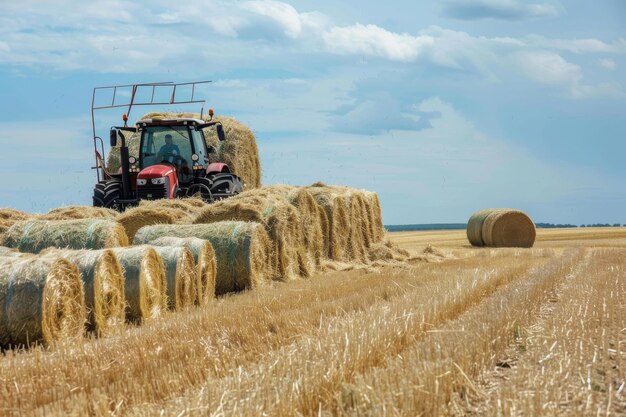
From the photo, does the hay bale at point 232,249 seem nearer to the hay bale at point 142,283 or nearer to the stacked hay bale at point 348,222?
the hay bale at point 142,283

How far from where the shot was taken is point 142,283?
304 inches

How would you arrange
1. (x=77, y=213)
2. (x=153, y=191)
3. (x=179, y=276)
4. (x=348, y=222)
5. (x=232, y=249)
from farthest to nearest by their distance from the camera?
(x=348, y=222) < (x=153, y=191) < (x=77, y=213) < (x=232, y=249) < (x=179, y=276)

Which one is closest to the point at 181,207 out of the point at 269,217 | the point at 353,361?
the point at 269,217

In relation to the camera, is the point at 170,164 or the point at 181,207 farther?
the point at 170,164

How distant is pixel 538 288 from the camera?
27.2ft

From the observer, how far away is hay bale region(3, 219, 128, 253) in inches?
389

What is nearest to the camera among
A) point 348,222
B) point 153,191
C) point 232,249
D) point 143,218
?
point 232,249

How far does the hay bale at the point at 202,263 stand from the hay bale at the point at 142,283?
94cm

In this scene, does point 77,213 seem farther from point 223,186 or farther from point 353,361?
point 353,361

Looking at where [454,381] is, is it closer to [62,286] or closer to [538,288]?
[62,286]

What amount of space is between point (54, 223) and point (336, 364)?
6847 mm

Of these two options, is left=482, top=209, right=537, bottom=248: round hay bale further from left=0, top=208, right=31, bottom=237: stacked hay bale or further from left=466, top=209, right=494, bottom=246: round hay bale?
left=0, top=208, right=31, bottom=237: stacked hay bale

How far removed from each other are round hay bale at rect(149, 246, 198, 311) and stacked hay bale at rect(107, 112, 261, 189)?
9403 mm

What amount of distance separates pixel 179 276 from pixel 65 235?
2.24 m
